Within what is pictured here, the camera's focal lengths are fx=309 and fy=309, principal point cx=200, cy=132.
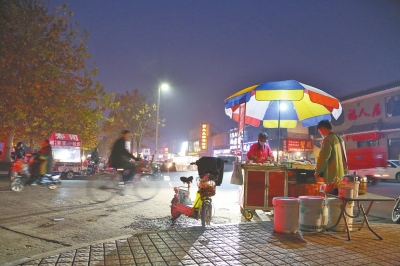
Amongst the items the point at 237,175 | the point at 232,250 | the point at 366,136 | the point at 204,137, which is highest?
the point at 204,137

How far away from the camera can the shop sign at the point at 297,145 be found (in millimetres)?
38081

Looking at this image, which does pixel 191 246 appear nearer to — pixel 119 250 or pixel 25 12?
pixel 119 250

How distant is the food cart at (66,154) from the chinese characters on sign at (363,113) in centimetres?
2576

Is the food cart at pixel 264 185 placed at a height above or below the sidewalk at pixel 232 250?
above

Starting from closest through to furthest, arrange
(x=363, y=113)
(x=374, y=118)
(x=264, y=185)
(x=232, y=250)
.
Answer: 1. (x=232, y=250)
2. (x=264, y=185)
3. (x=374, y=118)
4. (x=363, y=113)

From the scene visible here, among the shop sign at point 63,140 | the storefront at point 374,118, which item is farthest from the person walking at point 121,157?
the storefront at point 374,118

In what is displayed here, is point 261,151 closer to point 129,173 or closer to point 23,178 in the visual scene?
point 129,173

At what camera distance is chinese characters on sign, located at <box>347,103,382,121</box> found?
92.0 ft

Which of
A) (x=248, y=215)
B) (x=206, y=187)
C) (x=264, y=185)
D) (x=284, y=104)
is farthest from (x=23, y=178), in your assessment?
(x=284, y=104)

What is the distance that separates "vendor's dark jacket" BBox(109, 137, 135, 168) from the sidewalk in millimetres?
4419

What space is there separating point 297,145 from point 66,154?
88.7ft

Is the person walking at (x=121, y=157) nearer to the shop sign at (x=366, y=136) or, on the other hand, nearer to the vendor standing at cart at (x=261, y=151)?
the vendor standing at cart at (x=261, y=151)

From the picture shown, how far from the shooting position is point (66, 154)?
77.7ft

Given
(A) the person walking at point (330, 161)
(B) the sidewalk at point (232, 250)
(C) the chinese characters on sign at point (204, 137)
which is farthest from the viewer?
(C) the chinese characters on sign at point (204, 137)
